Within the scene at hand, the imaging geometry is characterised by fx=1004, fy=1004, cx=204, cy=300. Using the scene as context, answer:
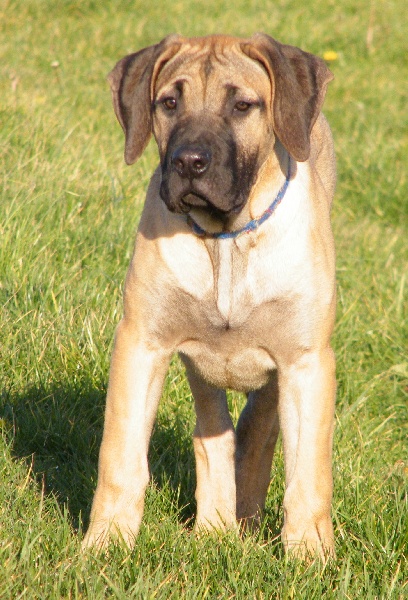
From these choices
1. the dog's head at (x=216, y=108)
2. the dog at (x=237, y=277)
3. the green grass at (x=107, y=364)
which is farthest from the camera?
the dog at (x=237, y=277)

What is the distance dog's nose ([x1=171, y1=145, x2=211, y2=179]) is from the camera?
11.4ft

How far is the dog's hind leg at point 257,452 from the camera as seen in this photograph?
4492mm

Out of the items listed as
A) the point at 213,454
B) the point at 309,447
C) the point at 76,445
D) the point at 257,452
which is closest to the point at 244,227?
the point at 309,447

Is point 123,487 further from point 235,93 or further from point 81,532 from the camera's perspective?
point 235,93

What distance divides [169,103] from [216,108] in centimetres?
21

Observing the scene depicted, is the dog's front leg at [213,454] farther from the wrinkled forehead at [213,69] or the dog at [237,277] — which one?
the wrinkled forehead at [213,69]

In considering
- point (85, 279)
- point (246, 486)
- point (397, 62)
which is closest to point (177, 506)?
point (246, 486)

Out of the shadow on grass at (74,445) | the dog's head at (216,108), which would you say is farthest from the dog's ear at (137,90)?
the shadow on grass at (74,445)

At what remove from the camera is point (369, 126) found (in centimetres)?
959

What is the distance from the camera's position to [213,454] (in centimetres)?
433

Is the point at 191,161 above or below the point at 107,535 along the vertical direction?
above

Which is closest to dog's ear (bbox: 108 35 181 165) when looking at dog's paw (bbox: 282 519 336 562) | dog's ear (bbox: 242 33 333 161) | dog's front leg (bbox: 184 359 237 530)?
dog's ear (bbox: 242 33 333 161)

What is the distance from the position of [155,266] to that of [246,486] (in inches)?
51.8

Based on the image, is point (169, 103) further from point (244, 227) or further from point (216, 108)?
point (244, 227)
